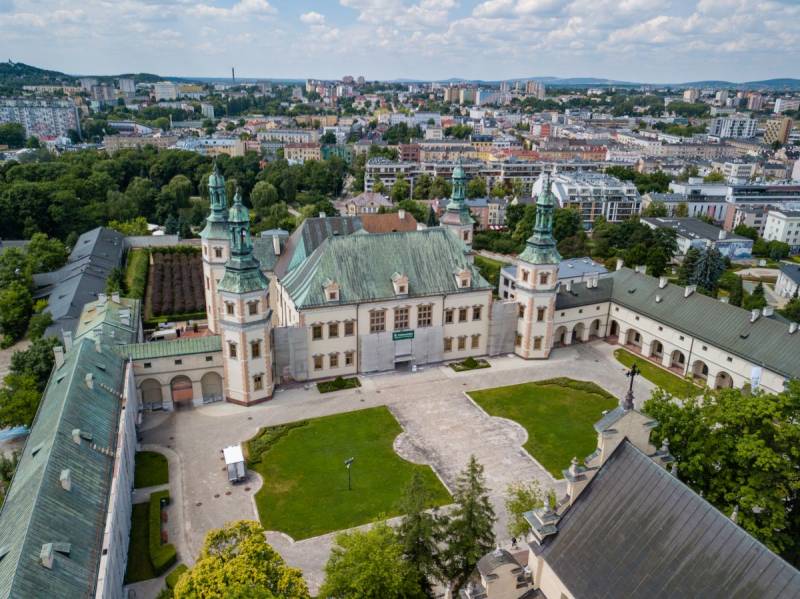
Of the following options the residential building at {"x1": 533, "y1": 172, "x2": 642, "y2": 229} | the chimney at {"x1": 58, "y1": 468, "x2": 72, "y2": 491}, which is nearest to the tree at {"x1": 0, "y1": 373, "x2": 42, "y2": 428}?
the chimney at {"x1": 58, "y1": 468, "x2": 72, "y2": 491}

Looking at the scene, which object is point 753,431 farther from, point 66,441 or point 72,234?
point 72,234

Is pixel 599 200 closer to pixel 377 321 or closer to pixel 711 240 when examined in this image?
pixel 711 240

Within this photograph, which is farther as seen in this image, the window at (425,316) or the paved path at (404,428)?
the window at (425,316)

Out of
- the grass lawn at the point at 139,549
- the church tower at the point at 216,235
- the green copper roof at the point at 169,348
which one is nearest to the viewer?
the grass lawn at the point at 139,549

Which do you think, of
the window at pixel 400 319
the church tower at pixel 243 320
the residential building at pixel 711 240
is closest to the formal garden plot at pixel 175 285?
the church tower at pixel 243 320

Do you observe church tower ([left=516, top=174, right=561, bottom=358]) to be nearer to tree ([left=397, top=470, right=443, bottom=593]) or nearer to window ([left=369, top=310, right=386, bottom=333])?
window ([left=369, top=310, right=386, bottom=333])

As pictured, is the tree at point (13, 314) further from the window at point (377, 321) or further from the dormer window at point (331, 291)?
the window at point (377, 321)
